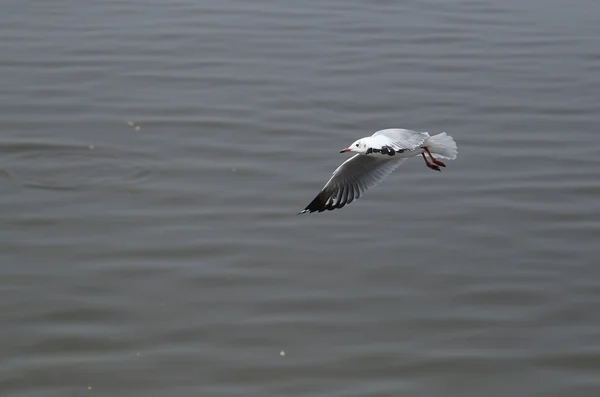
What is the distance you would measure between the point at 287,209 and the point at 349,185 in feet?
5.49

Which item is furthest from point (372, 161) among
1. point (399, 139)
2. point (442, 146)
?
point (399, 139)

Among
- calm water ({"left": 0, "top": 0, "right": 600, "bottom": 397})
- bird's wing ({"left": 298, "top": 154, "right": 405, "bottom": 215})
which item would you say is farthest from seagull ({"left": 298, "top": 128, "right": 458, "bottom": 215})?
calm water ({"left": 0, "top": 0, "right": 600, "bottom": 397})

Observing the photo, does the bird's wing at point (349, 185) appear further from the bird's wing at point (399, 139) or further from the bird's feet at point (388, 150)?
the bird's feet at point (388, 150)

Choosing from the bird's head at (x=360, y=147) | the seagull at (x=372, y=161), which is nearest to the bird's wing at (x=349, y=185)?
the seagull at (x=372, y=161)

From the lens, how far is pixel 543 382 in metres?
7.45

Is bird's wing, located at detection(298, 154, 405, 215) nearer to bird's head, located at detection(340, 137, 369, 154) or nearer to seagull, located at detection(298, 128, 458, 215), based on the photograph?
seagull, located at detection(298, 128, 458, 215)

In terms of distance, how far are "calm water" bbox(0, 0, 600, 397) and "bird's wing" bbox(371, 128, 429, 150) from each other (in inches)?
55.0

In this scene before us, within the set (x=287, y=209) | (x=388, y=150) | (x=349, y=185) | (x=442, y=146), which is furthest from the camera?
(x=287, y=209)

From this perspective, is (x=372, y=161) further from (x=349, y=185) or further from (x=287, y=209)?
(x=287, y=209)

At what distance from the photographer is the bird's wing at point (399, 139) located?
6855mm

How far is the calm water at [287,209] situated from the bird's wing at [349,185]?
81 cm

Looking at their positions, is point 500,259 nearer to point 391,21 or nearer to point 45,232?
point 45,232

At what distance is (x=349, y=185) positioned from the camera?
7.60 meters

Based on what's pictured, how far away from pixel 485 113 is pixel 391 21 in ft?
8.70
